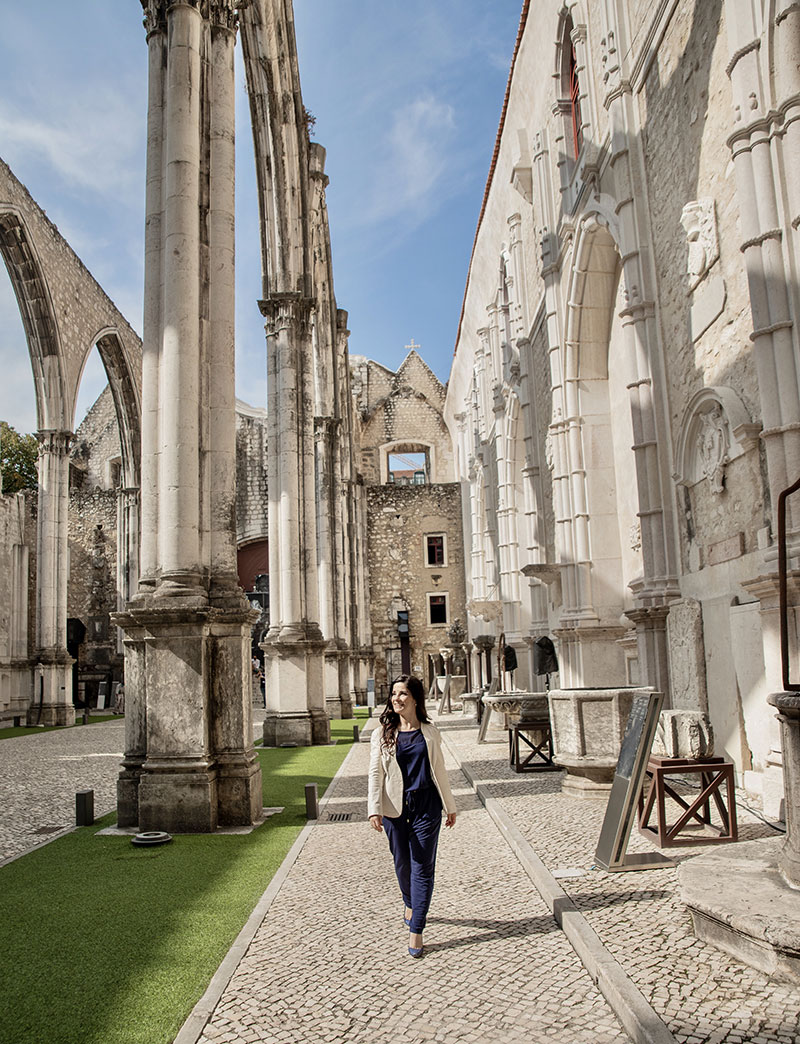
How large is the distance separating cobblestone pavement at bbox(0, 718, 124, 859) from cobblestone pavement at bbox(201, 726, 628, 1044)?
9.83 ft

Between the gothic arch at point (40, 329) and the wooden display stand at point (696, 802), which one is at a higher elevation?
the gothic arch at point (40, 329)

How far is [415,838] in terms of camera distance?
397 cm

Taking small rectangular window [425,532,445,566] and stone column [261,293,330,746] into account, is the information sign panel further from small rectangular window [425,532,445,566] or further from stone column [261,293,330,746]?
small rectangular window [425,532,445,566]

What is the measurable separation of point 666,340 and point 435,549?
24.6 m

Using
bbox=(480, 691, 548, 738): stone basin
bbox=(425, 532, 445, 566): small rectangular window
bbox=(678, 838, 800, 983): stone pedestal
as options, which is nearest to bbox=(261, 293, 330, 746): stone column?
bbox=(480, 691, 548, 738): stone basin

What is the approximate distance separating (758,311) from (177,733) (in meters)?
5.68

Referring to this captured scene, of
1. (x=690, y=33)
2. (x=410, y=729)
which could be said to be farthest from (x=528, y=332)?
(x=410, y=729)

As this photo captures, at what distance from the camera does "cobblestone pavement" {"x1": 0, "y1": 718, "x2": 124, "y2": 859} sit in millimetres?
7348

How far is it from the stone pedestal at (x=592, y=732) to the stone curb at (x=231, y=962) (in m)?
2.60

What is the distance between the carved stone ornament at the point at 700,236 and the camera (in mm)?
8000

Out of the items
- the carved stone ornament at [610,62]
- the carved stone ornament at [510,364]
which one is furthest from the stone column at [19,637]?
the carved stone ornament at [610,62]

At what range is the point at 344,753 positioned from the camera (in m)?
12.4

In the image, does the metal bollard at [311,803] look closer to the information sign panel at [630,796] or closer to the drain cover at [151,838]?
the drain cover at [151,838]

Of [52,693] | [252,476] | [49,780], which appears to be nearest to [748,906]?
[49,780]
